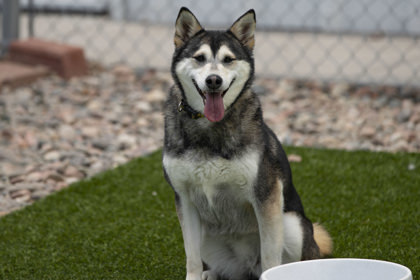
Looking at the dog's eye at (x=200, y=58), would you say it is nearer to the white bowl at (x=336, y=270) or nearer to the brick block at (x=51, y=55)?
the white bowl at (x=336, y=270)

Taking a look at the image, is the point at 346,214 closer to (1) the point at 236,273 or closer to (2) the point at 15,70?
(1) the point at 236,273

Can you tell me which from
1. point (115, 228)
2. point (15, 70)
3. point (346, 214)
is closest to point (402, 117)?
point (346, 214)

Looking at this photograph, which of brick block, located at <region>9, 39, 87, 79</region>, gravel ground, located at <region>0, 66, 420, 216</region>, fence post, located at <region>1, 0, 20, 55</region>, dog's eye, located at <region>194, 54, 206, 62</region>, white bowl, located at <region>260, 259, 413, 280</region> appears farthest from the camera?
fence post, located at <region>1, 0, 20, 55</region>

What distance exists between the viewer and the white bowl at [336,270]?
213 centimetres

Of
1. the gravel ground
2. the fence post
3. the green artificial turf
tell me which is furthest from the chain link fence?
the green artificial turf

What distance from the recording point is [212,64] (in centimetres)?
248

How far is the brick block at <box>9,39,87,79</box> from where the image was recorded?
621 cm

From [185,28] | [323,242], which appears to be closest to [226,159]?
[185,28]

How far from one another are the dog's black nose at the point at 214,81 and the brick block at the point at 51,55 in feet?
13.3

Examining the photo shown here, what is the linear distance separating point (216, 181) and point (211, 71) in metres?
0.42

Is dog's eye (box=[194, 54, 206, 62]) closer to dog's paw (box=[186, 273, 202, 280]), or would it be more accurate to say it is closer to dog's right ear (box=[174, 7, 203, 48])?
dog's right ear (box=[174, 7, 203, 48])

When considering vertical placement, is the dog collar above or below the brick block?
above

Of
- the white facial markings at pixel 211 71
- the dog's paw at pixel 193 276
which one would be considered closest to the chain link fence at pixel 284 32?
the white facial markings at pixel 211 71

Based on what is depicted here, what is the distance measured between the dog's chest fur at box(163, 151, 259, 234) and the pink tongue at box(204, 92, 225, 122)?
0.15 metres
